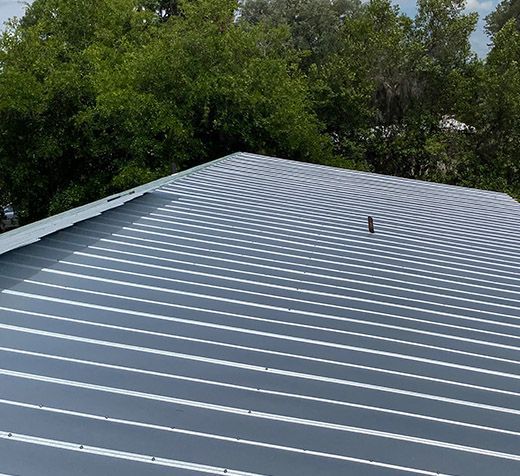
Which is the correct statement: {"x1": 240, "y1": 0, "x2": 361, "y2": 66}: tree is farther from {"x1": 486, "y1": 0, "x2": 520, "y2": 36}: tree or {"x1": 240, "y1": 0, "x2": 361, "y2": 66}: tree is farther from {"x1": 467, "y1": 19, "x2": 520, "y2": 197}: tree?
{"x1": 467, "y1": 19, "x2": 520, "y2": 197}: tree

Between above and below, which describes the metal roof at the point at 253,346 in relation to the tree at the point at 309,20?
below

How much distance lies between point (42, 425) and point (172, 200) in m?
5.21

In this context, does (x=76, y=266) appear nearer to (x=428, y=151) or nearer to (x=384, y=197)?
(x=384, y=197)

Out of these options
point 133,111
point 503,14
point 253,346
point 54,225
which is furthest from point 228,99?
point 503,14

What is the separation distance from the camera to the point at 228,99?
1576 centimetres

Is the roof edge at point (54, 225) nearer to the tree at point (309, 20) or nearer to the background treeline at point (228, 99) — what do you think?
the background treeline at point (228, 99)

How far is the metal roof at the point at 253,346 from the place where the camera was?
2.91m

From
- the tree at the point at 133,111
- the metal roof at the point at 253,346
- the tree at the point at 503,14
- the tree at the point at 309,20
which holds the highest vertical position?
the tree at the point at 503,14

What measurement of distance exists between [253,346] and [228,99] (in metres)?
12.3

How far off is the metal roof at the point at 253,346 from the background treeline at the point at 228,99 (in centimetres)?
825

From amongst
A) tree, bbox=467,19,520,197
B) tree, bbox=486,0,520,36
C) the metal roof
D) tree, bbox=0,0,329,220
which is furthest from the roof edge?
tree, bbox=486,0,520,36

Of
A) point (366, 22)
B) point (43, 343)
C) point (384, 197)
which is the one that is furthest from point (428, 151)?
point (43, 343)

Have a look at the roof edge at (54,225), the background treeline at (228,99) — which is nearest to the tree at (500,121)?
the background treeline at (228,99)

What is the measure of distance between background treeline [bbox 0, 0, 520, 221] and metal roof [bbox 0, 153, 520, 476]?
8247mm
